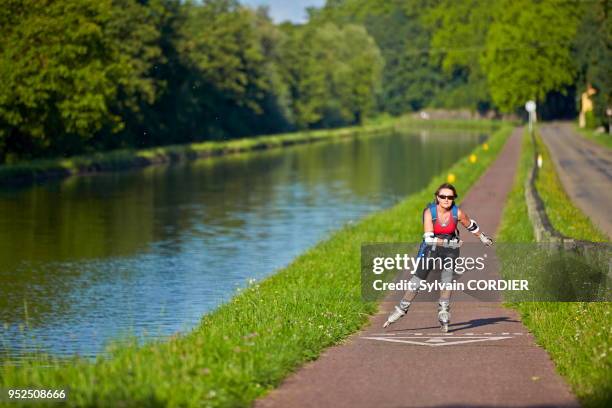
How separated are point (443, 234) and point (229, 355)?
3833 millimetres

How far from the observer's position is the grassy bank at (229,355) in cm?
997

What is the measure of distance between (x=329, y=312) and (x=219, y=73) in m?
90.4

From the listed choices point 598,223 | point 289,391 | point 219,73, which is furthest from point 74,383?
point 219,73

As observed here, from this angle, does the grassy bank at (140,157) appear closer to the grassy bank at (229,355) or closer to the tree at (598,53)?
the tree at (598,53)

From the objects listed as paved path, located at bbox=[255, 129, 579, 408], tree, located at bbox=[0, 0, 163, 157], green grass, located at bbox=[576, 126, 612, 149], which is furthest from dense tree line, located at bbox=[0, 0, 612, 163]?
paved path, located at bbox=[255, 129, 579, 408]

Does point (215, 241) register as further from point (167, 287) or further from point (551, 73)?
point (551, 73)

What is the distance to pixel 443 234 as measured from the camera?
48.4 feet

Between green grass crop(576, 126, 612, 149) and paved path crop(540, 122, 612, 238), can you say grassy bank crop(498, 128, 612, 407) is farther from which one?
green grass crop(576, 126, 612, 149)

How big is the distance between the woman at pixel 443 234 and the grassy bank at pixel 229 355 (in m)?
1.12

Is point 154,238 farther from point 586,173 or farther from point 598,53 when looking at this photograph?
point 598,53

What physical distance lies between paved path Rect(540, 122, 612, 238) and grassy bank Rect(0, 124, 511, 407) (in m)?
13.0

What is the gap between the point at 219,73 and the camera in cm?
10506

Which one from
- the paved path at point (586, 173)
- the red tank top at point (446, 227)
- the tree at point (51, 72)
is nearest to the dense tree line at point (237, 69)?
the tree at point (51, 72)

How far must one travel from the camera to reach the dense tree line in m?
61.5
